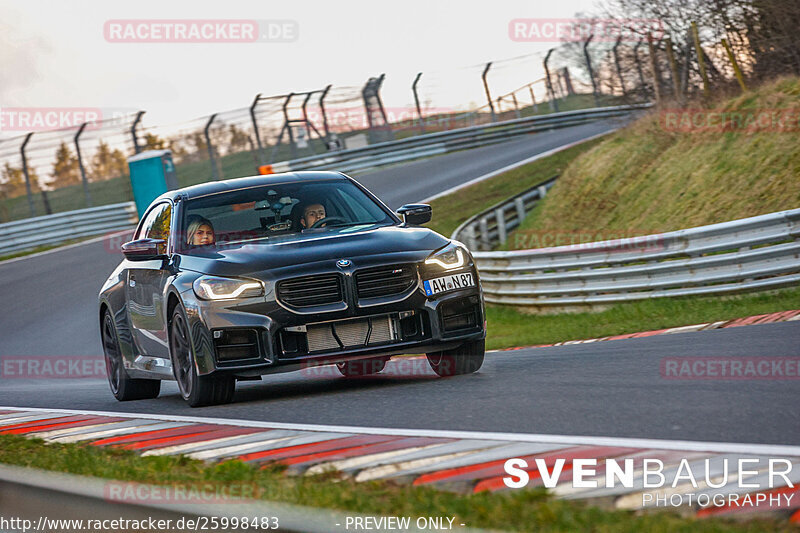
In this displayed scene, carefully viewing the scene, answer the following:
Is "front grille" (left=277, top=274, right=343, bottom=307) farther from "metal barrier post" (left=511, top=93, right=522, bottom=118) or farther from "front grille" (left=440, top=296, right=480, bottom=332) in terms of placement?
"metal barrier post" (left=511, top=93, right=522, bottom=118)

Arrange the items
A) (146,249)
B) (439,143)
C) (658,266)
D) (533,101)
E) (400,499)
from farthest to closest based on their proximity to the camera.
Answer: (533,101)
(439,143)
(658,266)
(146,249)
(400,499)

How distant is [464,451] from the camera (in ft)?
15.7

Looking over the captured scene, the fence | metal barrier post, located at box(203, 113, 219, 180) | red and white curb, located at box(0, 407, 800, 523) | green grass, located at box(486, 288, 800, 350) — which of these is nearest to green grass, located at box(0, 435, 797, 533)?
red and white curb, located at box(0, 407, 800, 523)

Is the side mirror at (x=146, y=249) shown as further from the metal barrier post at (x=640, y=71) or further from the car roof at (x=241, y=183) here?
the metal barrier post at (x=640, y=71)

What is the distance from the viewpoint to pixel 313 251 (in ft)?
25.2

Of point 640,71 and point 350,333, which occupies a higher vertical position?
point 640,71

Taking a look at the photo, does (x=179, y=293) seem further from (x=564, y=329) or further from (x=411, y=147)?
(x=411, y=147)

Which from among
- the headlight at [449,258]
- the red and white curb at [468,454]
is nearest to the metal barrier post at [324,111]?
the headlight at [449,258]

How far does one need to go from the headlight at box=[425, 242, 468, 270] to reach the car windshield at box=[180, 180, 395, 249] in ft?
2.90

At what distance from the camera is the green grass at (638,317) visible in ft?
38.6

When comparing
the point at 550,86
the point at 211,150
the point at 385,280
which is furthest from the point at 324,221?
the point at 550,86

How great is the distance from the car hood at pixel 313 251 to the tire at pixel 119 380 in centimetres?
199

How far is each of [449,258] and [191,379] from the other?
6.42 feet

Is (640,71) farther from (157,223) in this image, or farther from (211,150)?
(157,223)
